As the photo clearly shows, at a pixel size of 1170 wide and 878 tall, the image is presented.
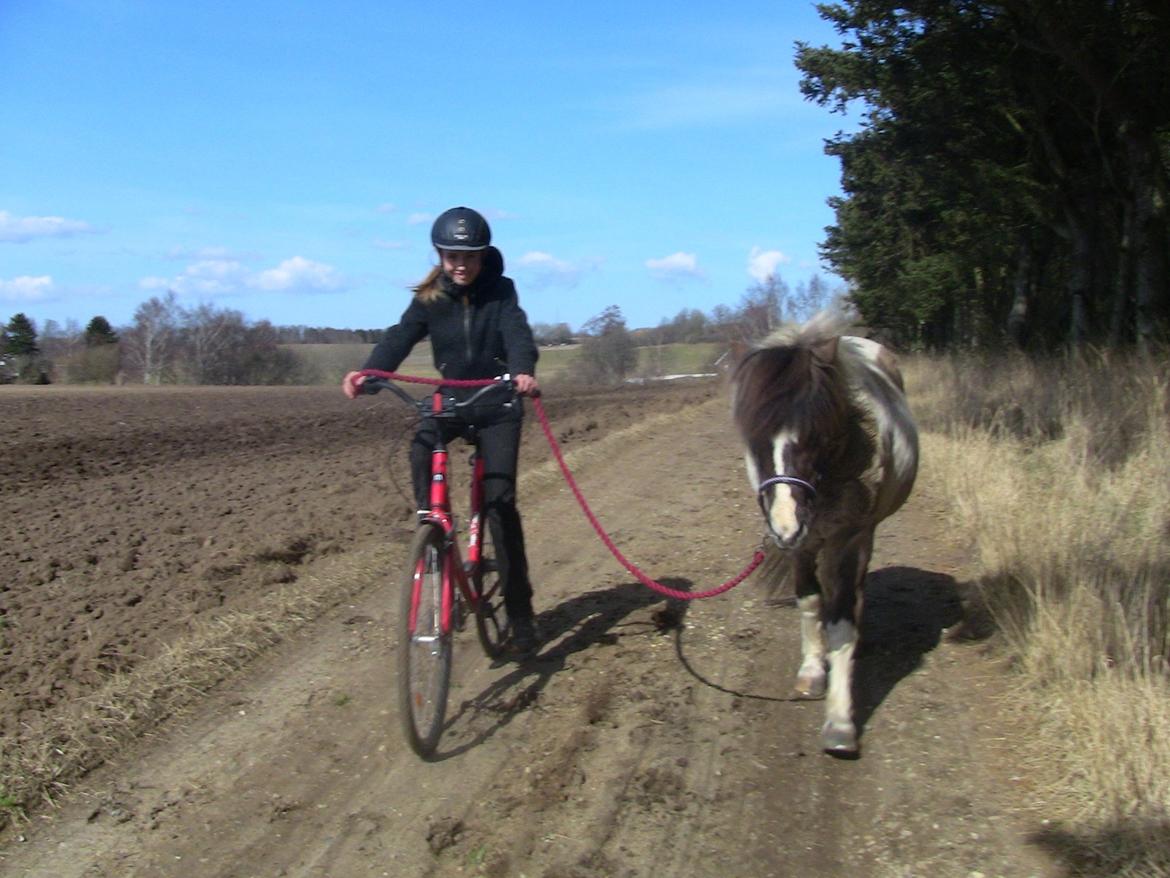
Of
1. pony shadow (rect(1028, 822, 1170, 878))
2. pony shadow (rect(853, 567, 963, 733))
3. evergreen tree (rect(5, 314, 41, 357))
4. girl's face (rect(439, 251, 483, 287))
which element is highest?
evergreen tree (rect(5, 314, 41, 357))

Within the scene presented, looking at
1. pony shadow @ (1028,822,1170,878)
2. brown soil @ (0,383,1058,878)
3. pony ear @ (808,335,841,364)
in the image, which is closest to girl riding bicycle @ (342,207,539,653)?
brown soil @ (0,383,1058,878)

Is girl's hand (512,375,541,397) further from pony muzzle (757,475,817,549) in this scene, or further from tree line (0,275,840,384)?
tree line (0,275,840,384)

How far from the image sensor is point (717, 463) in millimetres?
13008

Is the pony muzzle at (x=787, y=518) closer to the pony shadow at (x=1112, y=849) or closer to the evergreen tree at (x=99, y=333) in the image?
the pony shadow at (x=1112, y=849)

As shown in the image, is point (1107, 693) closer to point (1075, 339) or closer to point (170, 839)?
point (170, 839)

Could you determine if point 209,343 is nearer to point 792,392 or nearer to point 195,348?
point 195,348

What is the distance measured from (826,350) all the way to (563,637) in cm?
241

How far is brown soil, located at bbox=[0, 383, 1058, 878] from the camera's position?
369 cm

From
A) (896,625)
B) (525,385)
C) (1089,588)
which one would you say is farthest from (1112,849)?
(525,385)

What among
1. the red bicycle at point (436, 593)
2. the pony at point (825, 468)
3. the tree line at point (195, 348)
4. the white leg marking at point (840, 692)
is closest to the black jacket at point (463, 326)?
the red bicycle at point (436, 593)

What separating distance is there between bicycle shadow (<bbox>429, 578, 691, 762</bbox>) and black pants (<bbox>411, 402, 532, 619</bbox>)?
535 millimetres

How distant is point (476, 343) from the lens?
527 cm

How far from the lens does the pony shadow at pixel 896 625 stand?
5.07 m

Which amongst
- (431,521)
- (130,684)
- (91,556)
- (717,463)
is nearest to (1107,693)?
(431,521)
